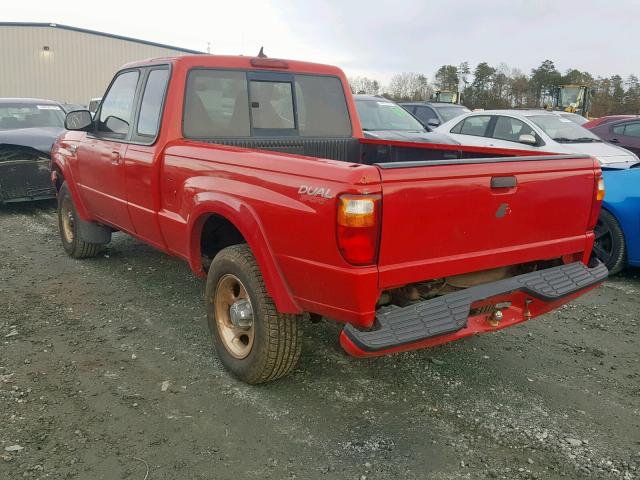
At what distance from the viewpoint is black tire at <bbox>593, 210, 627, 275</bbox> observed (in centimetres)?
533

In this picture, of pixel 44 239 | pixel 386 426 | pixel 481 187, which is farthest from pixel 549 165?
pixel 44 239

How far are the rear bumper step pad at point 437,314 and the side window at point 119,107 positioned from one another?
9.66 ft

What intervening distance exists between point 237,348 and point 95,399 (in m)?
0.86

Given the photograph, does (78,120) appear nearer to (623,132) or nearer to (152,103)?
(152,103)

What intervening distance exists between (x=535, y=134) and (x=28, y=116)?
28.5 feet

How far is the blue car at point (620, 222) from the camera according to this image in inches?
205

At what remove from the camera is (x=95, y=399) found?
10.6 ft

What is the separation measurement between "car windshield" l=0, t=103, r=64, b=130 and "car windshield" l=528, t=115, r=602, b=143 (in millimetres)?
8390

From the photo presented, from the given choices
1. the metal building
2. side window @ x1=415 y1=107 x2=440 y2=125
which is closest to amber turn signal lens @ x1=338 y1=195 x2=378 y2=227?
side window @ x1=415 y1=107 x2=440 y2=125

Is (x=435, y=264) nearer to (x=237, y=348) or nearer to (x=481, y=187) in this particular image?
(x=481, y=187)

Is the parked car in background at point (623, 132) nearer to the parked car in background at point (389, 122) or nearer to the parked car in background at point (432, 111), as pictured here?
the parked car in background at point (389, 122)

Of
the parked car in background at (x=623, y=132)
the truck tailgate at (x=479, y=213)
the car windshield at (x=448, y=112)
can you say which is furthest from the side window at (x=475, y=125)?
the truck tailgate at (x=479, y=213)

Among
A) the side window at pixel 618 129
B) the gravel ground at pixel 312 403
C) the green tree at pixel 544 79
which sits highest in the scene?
the green tree at pixel 544 79

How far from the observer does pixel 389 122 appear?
32.3 feet
